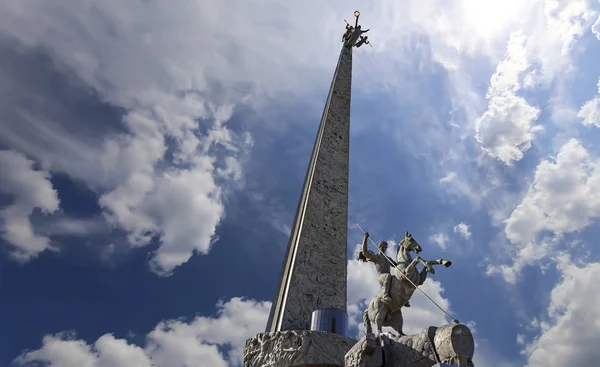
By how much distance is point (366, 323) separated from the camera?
6789 mm

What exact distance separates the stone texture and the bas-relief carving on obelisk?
2 cm

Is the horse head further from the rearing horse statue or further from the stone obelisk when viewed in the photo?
the stone obelisk

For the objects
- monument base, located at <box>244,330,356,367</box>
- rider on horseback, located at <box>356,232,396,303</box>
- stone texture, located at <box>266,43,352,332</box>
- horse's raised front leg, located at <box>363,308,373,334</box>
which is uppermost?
stone texture, located at <box>266,43,352,332</box>

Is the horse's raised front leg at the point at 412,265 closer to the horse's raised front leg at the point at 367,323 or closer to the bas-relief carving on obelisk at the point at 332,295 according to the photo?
the bas-relief carving on obelisk at the point at 332,295

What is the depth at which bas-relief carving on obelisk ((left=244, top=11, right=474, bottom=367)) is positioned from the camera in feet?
14.7

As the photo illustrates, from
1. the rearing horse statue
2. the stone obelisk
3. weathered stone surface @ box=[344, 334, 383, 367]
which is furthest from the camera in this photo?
the stone obelisk

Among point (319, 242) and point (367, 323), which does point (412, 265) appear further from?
point (319, 242)

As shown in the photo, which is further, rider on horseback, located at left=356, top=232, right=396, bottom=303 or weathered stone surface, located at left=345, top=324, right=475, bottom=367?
rider on horseback, located at left=356, top=232, right=396, bottom=303

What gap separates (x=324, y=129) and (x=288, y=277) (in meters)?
5.43

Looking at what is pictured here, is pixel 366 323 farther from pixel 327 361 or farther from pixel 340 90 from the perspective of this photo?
pixel 340 90

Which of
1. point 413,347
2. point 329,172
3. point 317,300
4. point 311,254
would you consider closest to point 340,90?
point 329,172

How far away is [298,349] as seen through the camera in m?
8.51

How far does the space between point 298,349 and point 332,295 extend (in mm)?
2522

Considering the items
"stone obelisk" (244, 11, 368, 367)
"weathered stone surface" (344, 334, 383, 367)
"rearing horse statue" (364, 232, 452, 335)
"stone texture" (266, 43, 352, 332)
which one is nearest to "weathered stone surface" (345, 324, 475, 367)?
"weathered stone surface" (344, 334, 383, 367)
